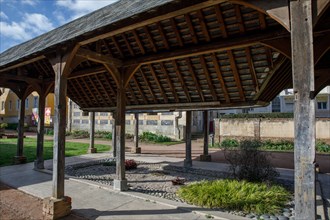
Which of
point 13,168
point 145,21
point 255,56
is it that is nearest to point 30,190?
point 13,168

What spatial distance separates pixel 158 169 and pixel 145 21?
8.17 meters

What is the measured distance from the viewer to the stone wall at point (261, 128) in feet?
67.3

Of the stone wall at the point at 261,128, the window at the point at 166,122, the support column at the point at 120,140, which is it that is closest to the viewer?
the support column at the point at 120,140

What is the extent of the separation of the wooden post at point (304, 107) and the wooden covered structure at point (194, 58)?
0.03 feet

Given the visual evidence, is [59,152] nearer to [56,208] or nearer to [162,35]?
[56,208]

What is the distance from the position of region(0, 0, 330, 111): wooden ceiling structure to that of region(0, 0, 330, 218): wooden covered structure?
0.02 m

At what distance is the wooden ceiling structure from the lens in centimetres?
485

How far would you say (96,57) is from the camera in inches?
262

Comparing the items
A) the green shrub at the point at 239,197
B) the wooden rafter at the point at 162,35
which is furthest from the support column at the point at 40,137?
the wooden rafter at the point at 162,35

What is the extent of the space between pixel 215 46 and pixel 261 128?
1824 centimetres

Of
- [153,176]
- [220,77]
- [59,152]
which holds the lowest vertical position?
[153,176]

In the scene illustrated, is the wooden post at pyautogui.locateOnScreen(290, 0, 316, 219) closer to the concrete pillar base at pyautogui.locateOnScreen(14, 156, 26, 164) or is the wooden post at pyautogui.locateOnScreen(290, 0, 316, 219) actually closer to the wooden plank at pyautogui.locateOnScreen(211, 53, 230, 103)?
the wooden plank at pyautogui.locateOnScreen(211, 53, 230, 103)

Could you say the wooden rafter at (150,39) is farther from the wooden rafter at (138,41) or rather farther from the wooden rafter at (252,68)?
the wooden rafter at (252,68)

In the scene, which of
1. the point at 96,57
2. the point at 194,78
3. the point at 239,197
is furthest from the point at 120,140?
the point at 239,197
